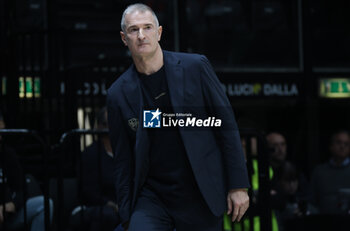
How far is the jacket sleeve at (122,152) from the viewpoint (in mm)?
3522

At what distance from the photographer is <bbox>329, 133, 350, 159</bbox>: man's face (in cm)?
814

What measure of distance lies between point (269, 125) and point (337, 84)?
5.37ft

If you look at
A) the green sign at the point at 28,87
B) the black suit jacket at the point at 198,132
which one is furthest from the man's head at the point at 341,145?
the black suit jacket at the point at 198,132

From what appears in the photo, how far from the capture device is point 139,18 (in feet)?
11.1

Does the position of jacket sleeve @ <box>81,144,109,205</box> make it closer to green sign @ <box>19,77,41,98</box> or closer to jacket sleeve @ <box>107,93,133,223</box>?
green sign @ <box>19,77,41,98</box>

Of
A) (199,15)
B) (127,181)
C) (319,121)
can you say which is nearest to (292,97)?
(319,121)

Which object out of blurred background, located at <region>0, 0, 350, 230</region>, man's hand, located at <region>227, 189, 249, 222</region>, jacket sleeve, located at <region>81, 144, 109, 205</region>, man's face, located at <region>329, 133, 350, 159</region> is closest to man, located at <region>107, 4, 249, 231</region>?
man's hand, located at <region>227, 189, 249, 222</region>

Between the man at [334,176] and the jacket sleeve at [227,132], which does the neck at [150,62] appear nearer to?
the jacket sleeve at [227,132]

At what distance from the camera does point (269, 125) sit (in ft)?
36.6

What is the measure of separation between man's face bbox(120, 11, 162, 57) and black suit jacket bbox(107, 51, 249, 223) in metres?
0.14

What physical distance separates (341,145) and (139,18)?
5331mm

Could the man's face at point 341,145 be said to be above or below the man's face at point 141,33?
below

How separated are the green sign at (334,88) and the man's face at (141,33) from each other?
8.76 meters

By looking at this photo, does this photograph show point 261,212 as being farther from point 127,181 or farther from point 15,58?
point 15,58
